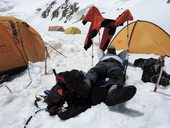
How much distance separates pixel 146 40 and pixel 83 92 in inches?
147

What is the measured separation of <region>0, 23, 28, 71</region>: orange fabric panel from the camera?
28.5ft

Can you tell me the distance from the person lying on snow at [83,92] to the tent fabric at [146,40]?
6.76 ft

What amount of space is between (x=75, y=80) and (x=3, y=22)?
4614 mm

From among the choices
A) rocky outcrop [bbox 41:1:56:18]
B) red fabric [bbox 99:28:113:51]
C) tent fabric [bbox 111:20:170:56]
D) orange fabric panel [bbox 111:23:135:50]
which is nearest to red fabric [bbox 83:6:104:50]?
red fabric [bbox 99:28:113:51]

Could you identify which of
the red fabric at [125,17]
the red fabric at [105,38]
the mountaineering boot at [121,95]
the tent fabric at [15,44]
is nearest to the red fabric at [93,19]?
the red fabric at [125,17]

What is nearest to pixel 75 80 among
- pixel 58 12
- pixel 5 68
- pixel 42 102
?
pixel 42 102

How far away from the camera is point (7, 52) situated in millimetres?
8789

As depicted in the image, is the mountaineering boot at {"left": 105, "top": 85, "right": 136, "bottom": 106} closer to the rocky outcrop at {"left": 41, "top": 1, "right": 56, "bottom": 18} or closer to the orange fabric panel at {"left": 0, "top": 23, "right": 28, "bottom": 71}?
the orange fabric panel at {"left": 0, "top": 23, "right": 28, "bottom": 71}

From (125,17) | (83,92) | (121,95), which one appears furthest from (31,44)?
(121,95)

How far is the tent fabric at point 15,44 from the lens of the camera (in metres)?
8.73

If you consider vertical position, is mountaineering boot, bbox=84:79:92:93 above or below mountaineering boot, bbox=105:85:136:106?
below

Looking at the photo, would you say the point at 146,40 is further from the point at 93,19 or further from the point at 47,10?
the point at 47,10

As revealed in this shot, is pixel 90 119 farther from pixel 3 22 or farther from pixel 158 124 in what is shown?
pixel 3 22

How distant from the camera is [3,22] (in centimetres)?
902
